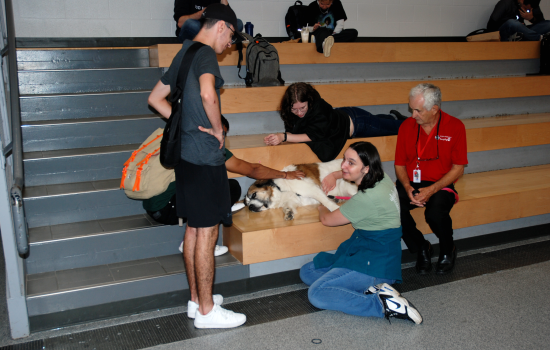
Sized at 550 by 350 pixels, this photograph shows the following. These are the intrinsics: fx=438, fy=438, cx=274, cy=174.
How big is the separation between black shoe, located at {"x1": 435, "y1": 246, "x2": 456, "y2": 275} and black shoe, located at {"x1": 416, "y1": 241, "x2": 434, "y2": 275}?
64 millimetres

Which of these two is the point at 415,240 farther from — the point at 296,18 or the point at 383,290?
the point at 296,18

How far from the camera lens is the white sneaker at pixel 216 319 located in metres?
2.46

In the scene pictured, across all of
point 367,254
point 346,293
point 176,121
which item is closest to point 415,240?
point 367,254

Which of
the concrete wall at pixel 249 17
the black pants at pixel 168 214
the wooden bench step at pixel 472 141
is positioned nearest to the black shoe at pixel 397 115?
the wooden bench step at pixel 472 141

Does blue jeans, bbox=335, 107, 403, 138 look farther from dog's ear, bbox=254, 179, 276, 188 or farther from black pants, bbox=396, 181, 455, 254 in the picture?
dog's ear, bbox=254, 179, 276, 188

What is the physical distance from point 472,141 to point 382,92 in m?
1.00

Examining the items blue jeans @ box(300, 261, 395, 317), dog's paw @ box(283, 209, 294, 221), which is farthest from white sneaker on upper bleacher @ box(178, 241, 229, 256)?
blue jeans @ box(300, 261, 395, 317)

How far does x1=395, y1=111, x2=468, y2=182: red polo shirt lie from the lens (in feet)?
10.6

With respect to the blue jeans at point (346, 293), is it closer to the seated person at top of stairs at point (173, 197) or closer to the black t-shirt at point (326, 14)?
the seated person at top of stairs at point (173, 197)

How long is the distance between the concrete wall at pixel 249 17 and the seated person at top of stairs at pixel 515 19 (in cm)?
64

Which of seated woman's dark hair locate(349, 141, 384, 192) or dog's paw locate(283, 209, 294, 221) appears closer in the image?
seated woman's dark hair locate(349, 141, 384, 192)

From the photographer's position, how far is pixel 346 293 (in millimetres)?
2578

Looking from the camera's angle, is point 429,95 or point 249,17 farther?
point 249,17

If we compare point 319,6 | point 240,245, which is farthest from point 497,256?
point 319,6
